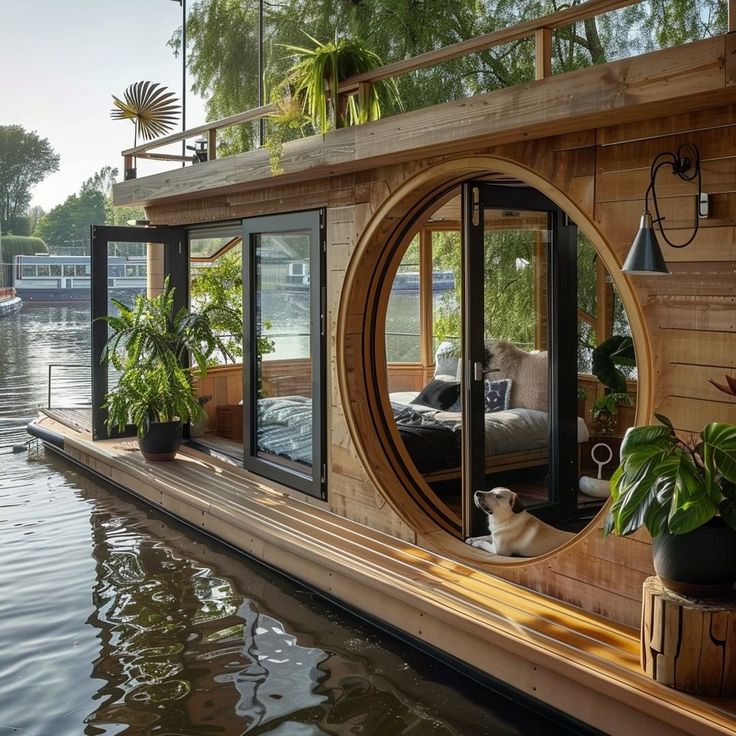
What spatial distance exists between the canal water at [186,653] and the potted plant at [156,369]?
3.05 feet

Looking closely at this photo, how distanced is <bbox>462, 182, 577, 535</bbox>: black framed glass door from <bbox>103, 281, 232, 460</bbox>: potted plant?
2.83 meters

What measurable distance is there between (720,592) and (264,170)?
12.5 feet

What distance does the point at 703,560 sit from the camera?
3.13 m

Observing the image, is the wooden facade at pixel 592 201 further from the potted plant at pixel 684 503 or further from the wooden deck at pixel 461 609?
the potted plant at pixel 684 503

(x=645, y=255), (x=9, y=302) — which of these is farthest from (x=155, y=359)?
(x=9, y=302)

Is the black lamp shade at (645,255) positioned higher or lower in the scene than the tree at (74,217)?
lower

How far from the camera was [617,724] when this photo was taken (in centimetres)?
331

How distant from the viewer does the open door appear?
802cm

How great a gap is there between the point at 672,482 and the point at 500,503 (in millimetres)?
1644

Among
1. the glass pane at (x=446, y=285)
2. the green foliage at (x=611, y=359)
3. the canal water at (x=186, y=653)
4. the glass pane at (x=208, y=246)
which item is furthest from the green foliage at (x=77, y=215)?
the green foliage at (x=611, y=359)

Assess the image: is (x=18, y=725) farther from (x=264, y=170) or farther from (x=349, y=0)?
(x=349, y=0)

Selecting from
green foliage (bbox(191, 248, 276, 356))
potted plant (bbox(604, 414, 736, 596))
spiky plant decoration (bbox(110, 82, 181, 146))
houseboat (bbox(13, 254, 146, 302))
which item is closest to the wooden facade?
potted plant (bbox(604, 414, 736, 596))

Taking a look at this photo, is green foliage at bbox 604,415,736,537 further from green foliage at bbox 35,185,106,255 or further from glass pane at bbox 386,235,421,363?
green foliage at bbox 35,185,106,255

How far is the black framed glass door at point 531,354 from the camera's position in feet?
17.4
